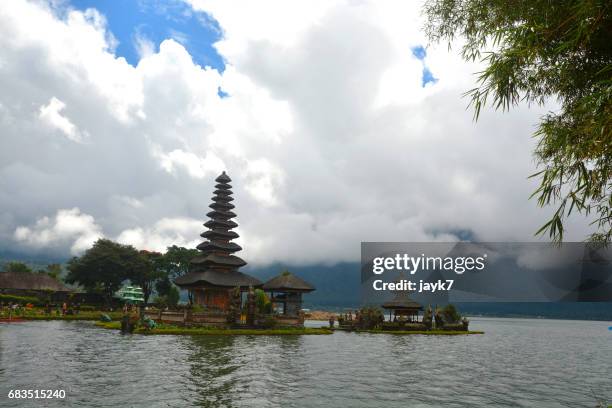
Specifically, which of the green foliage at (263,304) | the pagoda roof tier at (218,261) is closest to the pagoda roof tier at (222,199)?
the pagoda roof tier at (218,261)

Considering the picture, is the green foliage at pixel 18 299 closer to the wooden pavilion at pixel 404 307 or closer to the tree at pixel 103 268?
the tree at pixel 103 268

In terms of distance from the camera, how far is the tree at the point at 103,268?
232 ft

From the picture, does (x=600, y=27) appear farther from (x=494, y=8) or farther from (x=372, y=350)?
(x=372, y=350)

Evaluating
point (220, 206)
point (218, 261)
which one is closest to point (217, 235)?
point (220, 206)

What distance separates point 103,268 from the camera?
7106 centimetres

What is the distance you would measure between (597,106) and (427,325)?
50.5m

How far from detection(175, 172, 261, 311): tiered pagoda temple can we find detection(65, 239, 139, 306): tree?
20539mm

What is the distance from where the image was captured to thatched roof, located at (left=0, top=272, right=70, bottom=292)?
67312 millimetres

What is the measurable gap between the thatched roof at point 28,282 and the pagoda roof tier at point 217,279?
29.7 meters

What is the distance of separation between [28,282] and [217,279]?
121 feet

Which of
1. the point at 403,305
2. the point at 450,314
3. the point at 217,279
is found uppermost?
the point at 217,279

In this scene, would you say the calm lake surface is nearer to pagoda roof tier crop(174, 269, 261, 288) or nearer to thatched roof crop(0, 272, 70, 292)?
pagoda roof tier crop(174, 269, 261, 288)

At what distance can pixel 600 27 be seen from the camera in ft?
27.2

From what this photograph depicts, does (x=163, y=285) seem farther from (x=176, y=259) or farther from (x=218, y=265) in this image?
(x=218, y=265)
